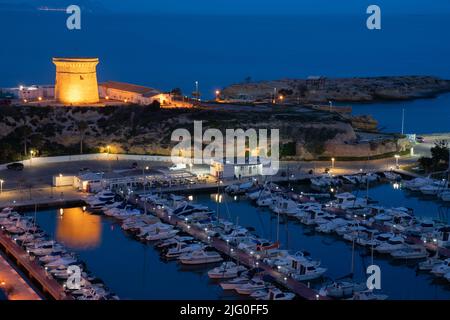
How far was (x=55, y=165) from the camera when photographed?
3256 cm

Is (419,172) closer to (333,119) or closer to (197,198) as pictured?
(333,119)

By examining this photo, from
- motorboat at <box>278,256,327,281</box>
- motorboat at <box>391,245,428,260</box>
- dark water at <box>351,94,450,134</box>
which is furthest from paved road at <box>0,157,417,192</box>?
dark water at <box>351,94,450,134</box>

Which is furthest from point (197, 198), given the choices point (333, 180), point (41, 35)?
point (41, 35)

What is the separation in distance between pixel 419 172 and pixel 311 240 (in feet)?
33.6

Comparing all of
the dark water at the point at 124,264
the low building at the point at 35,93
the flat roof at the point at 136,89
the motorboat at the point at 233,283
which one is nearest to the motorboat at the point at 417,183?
the dark water at the point at 124,264

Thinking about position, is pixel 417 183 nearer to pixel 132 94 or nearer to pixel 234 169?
pixel 234 169

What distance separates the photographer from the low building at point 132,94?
137ft

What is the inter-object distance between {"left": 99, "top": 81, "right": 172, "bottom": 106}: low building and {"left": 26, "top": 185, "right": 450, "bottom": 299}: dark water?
15185 millimetres

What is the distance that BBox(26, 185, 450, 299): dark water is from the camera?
19.3m

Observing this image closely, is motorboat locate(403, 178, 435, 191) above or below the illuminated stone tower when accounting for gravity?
below

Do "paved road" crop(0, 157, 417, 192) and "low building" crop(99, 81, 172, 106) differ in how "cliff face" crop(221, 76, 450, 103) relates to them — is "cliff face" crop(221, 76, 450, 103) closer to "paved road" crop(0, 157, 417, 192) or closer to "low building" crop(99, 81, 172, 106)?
"low building" crop(99, 81, 172, 106)

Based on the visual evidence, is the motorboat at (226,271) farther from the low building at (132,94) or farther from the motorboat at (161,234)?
the low building at (132,94)

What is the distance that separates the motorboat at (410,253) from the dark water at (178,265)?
327mm

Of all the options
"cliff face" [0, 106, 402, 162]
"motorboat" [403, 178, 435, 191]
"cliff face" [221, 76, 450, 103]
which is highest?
"cliff face" [221, 76, 450, 103]
